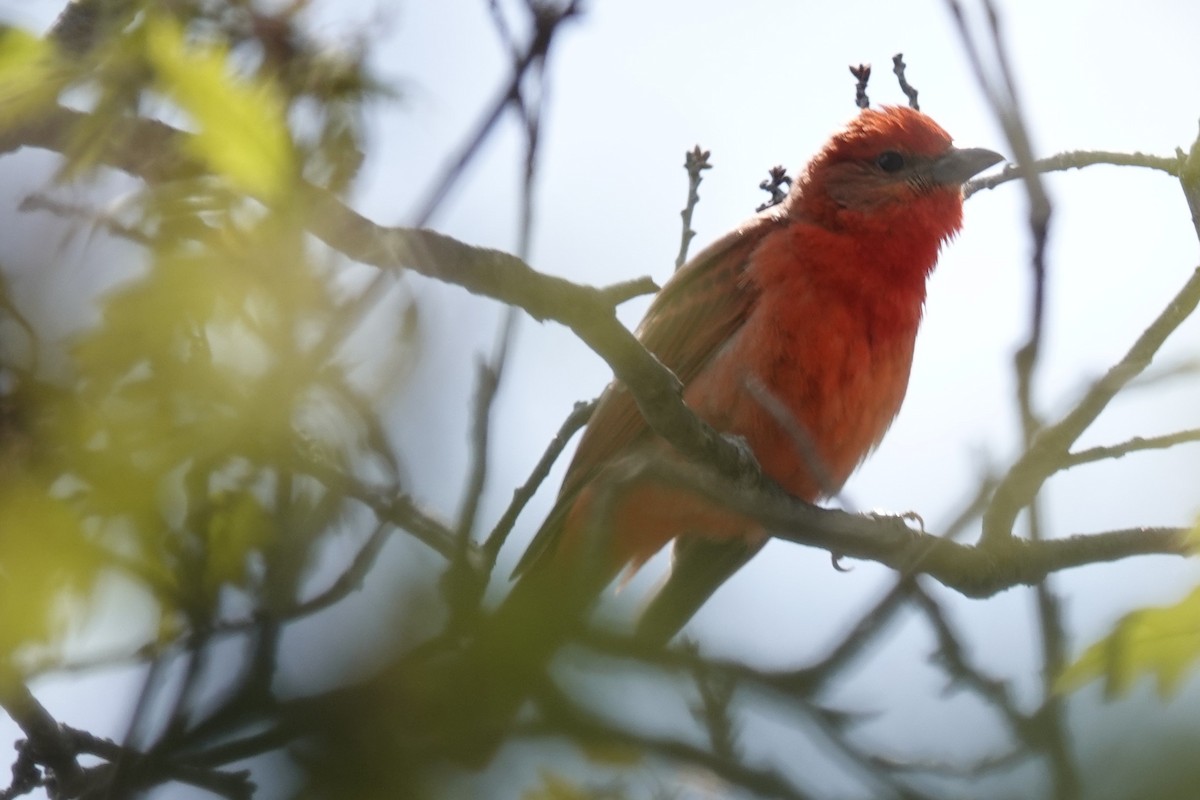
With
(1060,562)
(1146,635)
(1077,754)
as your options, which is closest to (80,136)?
(1077,754)

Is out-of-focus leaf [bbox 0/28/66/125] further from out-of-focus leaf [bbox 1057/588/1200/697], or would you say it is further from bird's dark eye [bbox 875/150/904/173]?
bird's dark eye [bbox 875/150/904/173]

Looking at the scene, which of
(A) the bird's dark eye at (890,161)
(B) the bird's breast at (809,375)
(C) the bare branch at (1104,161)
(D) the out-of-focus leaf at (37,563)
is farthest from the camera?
(A) the bird's dark eye at (890,161)

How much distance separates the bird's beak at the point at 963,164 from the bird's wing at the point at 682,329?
2.63ft

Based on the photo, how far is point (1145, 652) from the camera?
1.75 m

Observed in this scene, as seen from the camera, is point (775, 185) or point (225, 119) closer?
point (225, 119)

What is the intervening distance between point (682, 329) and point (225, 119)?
3.96m

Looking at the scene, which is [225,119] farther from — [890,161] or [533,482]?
[890,161]

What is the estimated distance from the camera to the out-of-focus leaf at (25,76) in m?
1.53

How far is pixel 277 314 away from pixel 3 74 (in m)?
0.44

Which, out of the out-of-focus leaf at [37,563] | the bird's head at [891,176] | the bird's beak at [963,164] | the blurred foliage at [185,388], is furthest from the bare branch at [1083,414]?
the bird's beak at [963,164]

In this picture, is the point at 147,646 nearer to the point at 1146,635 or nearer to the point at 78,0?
the point at 1146,635

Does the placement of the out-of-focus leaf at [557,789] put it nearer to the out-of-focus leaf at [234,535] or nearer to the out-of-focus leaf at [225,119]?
the out-of-focus leaf at [234,535]

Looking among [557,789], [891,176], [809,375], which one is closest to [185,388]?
[557,789]

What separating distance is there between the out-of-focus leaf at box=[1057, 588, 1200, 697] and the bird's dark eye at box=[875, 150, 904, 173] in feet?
13.9
